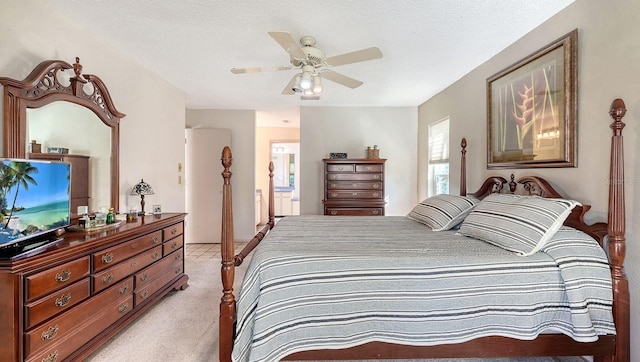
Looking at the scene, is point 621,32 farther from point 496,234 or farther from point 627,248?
point 496,234

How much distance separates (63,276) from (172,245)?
3.97 ft

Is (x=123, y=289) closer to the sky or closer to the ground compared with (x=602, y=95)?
closer to the ground

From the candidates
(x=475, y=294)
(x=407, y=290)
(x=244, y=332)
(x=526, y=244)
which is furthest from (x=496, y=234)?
(x=244, y=332)

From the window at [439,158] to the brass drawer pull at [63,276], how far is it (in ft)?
13.0

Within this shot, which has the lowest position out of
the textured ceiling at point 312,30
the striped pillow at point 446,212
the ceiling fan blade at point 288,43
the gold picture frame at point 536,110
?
the striped pillow at point 446,212

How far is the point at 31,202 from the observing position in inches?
61.4

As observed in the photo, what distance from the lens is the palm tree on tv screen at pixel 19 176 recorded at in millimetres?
1436

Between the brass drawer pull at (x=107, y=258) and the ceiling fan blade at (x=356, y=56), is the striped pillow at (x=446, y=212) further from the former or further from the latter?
the brass drawer pull at (x=107, y=258)

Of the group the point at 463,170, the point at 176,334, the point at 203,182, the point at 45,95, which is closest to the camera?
the point at 45,95

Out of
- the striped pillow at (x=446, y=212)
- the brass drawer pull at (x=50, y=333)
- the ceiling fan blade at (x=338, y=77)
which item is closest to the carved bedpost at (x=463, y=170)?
the striped pillow at (x=446, y=212)

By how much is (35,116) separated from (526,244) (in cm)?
325

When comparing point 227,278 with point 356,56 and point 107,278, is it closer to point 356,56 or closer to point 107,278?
point 107,278

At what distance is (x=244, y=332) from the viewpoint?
4.63 ft

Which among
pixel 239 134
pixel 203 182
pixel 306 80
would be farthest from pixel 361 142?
pixel 203 182
